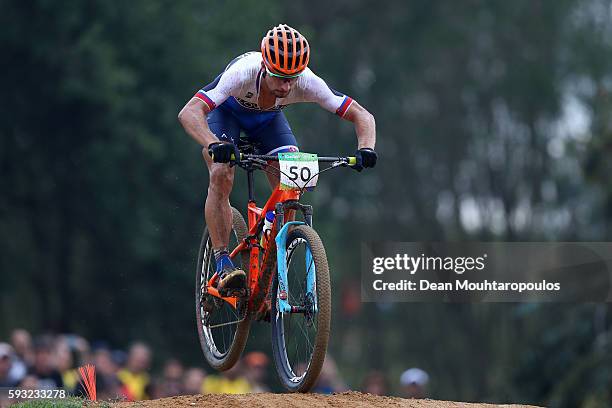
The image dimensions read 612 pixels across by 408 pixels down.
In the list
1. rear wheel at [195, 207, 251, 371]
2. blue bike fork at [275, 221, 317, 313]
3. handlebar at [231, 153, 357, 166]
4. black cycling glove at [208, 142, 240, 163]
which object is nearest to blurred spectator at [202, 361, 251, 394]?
rear wheel at [195, 207, 251, 371]

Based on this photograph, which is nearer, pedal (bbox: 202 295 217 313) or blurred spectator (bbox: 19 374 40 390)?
pedal (bbox: 202 295 217 313)

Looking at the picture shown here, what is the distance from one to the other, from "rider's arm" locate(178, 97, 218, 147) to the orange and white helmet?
64cm

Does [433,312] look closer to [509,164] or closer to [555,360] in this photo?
[509,164]

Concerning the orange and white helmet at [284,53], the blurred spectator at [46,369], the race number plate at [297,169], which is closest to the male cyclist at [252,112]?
the orange and white helmet at [284,53]

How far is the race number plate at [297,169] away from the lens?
998 centimetres

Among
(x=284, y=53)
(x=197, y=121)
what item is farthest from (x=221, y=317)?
(x=284, y=53)

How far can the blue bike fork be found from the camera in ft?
32.4

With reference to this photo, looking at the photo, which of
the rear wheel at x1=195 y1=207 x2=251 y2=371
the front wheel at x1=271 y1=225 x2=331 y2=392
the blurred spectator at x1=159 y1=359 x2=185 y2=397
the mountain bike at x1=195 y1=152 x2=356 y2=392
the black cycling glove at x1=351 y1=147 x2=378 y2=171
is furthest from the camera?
the blurred spectator at x1=159 y1=359 x2=185 y2=397

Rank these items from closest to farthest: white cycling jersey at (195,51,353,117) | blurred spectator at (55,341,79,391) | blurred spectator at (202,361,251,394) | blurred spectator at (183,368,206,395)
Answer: white cycling jersey at (195,51,353,117), blurred spectator at (55,341,79,391), blurred spectator at (202,361,251,394), blurred spectator at (183,368,206,395)

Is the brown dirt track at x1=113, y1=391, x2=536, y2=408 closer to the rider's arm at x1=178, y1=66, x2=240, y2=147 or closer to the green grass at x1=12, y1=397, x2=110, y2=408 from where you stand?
the green grass at x1=12, y1=397, x2=110, y2=408

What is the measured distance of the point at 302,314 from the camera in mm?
10062

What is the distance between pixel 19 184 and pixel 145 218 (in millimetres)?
2699

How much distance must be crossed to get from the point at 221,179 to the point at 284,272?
3.76ft

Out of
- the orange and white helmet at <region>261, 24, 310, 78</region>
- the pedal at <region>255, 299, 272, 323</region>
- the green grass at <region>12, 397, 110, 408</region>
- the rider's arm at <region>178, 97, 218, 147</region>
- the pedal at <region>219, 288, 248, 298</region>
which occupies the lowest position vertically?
the green grass at <region>12, 397, 110, 408</region>
